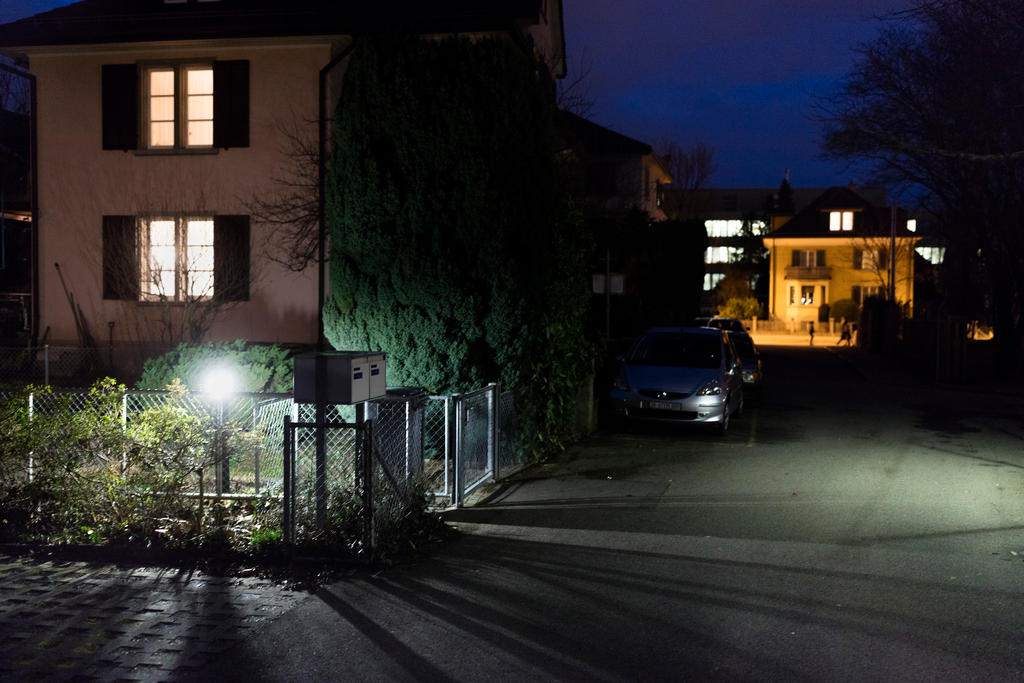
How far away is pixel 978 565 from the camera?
7.34 meters

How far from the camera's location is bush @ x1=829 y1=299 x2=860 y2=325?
5944 centimetres

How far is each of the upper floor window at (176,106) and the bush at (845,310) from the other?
48036mm

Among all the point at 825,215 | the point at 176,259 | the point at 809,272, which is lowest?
the point at 176,259

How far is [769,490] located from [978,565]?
3148mm

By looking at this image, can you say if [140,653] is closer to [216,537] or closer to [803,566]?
[216,537]

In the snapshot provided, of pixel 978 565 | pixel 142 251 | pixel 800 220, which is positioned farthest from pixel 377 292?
pixel 800 220

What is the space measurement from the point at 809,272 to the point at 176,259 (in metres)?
56.1

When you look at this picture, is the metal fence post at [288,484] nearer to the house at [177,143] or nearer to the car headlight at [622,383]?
the car headlight at [622,383]

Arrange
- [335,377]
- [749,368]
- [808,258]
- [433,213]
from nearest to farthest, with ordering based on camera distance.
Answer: [335,377] → [433,213] → [749,368] → [808,258]

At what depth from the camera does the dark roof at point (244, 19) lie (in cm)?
1789

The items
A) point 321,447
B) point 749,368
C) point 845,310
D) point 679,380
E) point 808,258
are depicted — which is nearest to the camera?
point 321,447

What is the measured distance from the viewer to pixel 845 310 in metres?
60.0

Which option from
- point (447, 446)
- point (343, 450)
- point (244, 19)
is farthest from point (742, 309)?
point (343, 450)

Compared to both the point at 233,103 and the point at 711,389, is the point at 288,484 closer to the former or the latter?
the point at 711,389
